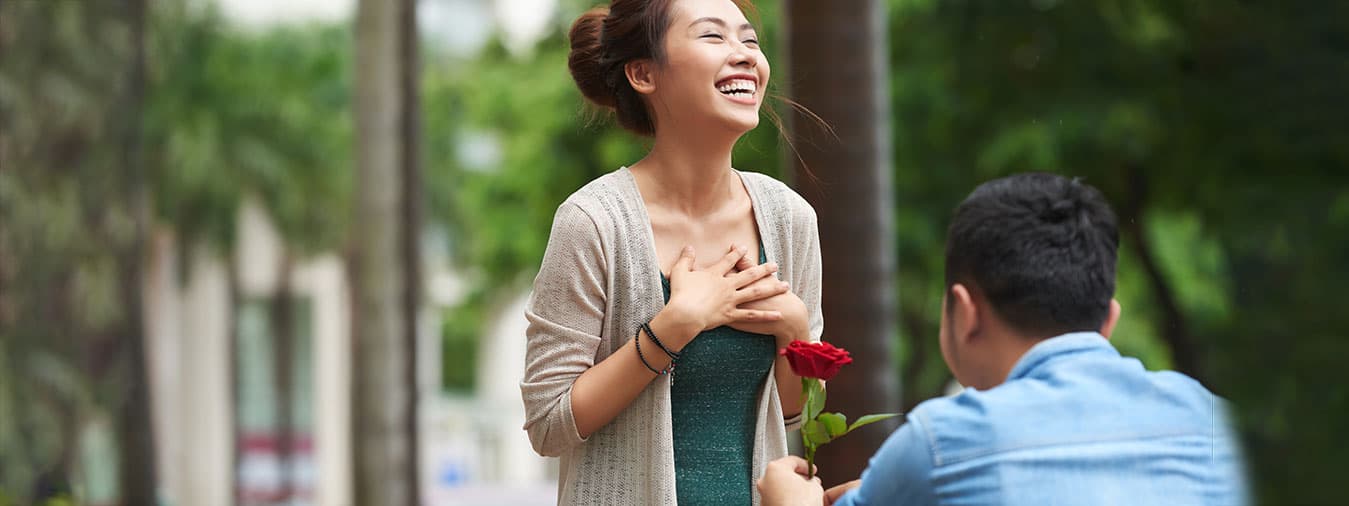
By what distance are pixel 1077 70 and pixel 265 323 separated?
17177 mm

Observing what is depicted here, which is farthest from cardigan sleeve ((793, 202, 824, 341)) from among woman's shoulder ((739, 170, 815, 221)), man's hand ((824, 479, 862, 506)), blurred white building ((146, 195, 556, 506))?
blurred white building ((146, 195, 556, 506))

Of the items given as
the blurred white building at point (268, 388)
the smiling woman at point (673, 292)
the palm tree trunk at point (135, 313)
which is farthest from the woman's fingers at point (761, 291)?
the blurred white building at point (268, 388)

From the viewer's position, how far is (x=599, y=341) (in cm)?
221

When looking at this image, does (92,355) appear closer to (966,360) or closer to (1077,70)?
(1077,70)

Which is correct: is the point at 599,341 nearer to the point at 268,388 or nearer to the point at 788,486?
the point at 788,486

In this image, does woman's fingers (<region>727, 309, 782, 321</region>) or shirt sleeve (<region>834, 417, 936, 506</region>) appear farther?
woman's fingers (<region>727, 309, 782, 321</region>)

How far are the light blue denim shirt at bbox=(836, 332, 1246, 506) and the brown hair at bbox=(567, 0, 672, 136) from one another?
0.65 meters

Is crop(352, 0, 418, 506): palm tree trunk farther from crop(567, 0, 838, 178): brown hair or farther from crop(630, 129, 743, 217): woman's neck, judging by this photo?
crop(630, 129, 743, 217): woman's neck

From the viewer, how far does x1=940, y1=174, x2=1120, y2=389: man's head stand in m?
1.99

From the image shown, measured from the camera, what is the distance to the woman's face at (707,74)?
225cm

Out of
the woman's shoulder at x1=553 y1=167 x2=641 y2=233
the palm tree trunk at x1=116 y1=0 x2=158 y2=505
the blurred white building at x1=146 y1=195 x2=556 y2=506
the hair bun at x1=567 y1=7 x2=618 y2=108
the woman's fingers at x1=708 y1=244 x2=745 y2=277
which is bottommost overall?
the blurred white building at x1=146 y1=195 x2=556 y2=506

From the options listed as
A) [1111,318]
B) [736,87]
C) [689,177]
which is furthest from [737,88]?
[1111,318]

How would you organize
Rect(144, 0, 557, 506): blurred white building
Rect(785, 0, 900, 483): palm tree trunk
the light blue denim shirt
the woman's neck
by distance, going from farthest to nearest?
1. Rect(144, 0, 557, 506): blurred white building
2. Rect(785, 0, 900, 483): palm tree trunk
3. the woman's neck
4. the light blue denim shirt

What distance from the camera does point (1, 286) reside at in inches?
413
